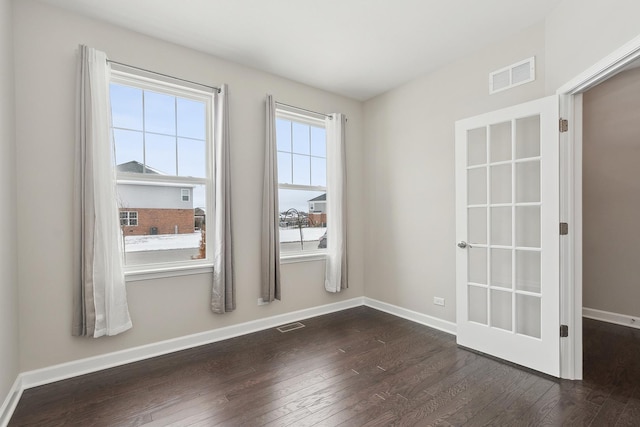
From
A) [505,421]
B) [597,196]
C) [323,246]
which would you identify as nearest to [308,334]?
[323,246]

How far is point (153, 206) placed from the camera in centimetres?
286

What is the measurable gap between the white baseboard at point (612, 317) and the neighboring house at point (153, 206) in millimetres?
4578

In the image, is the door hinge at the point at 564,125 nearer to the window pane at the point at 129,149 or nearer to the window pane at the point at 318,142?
the window pane at the point at 318,142

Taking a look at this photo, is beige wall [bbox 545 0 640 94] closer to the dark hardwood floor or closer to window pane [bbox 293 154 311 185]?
the dark hardwood floor

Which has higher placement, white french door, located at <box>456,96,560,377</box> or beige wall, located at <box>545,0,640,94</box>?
beige wall, located at <box>545,0,640,94</box>

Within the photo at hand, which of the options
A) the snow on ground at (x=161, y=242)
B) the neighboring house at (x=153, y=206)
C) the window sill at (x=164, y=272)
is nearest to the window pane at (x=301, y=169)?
the neighboring house at (x=153, y=206)

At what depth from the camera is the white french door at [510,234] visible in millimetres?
2359

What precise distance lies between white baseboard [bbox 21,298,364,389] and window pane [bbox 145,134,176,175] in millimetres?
1605

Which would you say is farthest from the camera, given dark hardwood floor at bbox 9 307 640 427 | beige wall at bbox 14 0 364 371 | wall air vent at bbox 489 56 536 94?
wall air vent at bbox 489 56 536 94

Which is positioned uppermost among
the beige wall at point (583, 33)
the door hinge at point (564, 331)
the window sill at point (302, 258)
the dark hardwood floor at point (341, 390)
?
the beige wall at point (583, 33)

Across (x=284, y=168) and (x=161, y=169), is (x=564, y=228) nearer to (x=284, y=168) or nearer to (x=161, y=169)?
(x=284, y=168)

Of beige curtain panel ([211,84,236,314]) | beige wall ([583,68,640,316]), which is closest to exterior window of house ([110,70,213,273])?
beige curtain panel ([211,84,236,314])

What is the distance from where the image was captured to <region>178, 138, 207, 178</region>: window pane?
301 centimetres

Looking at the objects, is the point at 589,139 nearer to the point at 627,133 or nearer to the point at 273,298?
the point at 627,133
